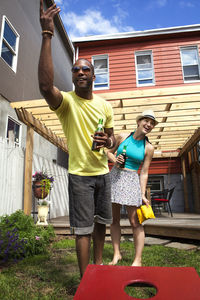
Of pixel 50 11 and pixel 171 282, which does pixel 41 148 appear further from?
pixel 171 282

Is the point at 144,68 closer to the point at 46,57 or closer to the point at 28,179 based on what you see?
the point at 28,179

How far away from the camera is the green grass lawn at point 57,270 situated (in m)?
2.10

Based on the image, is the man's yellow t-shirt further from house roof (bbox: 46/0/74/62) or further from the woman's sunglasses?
house roof (bbox: 46/0/74/62)

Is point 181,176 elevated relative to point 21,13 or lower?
lower

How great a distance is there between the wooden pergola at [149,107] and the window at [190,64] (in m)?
3.54

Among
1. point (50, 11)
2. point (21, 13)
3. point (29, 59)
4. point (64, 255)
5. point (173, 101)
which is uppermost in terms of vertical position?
point (21, 13)

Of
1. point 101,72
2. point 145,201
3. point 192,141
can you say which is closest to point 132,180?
point 145,201

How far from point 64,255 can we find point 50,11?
323 centimetres

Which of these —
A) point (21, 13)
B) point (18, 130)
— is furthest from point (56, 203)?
Result: point (21, 13)

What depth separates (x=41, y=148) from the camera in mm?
8984

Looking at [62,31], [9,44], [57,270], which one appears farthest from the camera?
[62,31]

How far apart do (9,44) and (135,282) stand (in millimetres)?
8101

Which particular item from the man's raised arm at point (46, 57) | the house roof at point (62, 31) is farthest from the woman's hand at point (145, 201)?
the house roof at point (62, 31)

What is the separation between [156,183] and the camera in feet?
34.1
